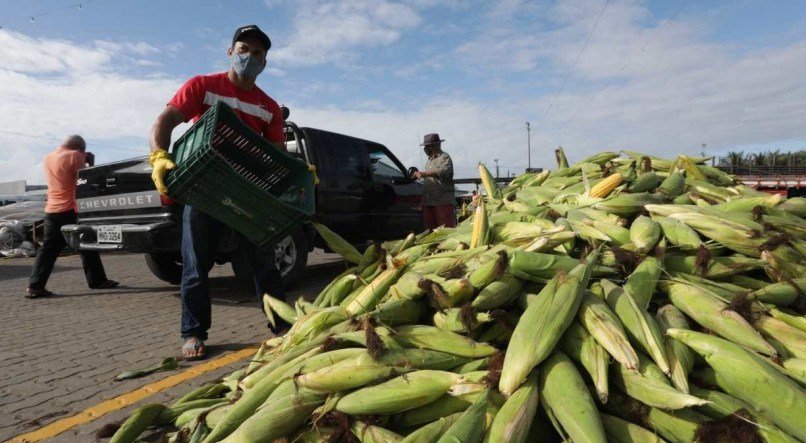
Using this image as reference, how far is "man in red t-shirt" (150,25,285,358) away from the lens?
142 inches

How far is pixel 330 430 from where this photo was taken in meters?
1.73

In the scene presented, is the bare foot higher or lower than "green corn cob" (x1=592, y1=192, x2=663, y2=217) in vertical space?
lower

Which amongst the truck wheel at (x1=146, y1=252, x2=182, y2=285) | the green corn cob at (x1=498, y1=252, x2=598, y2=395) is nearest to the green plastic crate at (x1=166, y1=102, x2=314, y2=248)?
the green corn cob at (x1=498, y1=252, x2=598, y2=395)

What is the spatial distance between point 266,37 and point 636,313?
3.40 meters

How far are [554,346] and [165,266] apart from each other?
6.32m

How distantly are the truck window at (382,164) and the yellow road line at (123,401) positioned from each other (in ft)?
14.5

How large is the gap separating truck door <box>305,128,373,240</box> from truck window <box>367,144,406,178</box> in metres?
0.23

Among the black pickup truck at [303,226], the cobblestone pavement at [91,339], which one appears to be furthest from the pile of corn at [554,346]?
the black pickup truck at [303,226]

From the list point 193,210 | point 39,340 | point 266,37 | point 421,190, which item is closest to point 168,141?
point 193,210

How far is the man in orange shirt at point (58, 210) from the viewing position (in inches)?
250

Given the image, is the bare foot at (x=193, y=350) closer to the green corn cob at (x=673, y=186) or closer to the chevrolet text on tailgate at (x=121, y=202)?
the chevrolet text on tailgate at (x=121, y=202)

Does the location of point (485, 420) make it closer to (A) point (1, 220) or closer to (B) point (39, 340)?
(B) point (39, 340)

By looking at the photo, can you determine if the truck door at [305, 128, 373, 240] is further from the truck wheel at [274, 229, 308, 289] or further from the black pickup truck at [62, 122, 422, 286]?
the truck wheel at [274, 229, 308, 289]

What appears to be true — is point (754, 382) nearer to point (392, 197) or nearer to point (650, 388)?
point (650, 388)
